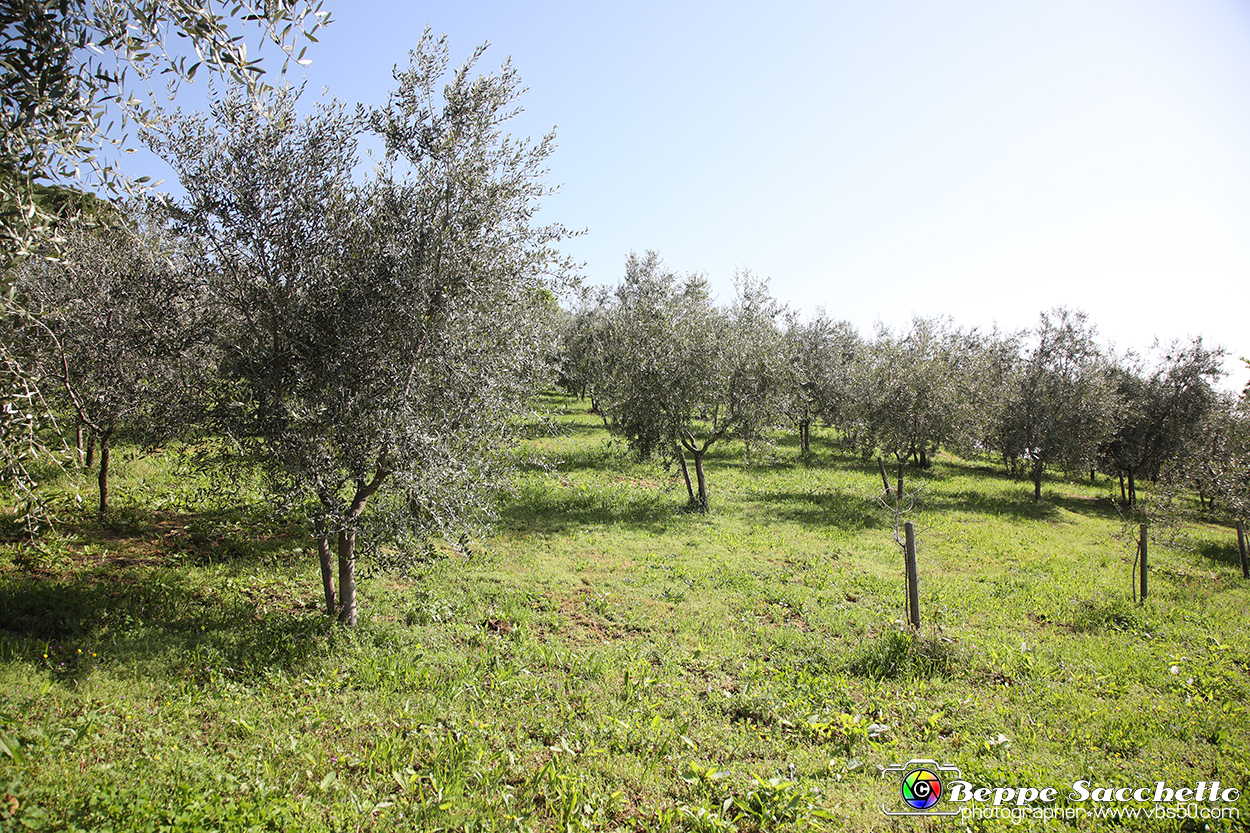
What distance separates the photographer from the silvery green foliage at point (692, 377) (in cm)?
2111

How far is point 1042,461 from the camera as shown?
30359 mm

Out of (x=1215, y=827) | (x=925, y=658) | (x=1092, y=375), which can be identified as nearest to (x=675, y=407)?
(x=925, y=658)

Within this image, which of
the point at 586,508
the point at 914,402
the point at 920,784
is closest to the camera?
the point at 920,784

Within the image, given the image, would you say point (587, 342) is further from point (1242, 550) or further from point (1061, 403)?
point (1242, 550)

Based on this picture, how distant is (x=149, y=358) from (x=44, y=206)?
27.0 ft

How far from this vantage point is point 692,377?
2112cm

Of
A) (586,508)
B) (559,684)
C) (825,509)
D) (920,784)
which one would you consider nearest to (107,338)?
(559,684)

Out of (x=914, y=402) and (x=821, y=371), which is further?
(x=821, y=371)

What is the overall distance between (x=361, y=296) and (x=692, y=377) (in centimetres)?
1437

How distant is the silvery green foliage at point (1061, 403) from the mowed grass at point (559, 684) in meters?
18.0

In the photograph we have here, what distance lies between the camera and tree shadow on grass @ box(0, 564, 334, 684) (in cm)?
726

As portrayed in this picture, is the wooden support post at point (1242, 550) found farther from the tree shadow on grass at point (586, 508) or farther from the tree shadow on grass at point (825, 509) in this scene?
the tree shadow on grass at point (586, 508)

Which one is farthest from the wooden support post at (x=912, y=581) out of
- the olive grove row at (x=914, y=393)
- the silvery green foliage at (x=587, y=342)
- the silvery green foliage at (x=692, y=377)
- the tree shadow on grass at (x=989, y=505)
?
the silvery green foliage at (x=587, y=342)

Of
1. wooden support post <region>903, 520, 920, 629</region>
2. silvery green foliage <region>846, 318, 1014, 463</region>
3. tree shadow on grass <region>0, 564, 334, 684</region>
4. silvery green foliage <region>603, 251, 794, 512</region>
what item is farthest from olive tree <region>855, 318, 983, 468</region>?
tree shadow on grass <region>0, 564, 334, 684</region>
